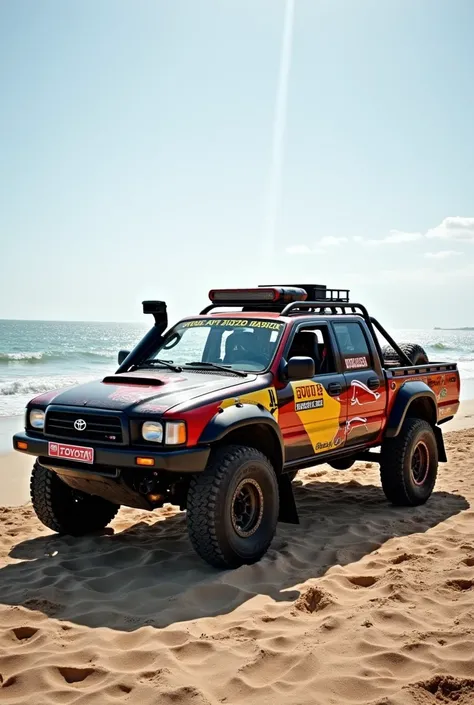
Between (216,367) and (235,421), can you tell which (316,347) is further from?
(235,421)

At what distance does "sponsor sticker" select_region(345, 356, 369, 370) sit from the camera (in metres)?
6.75

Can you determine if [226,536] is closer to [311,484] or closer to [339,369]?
[339,369]

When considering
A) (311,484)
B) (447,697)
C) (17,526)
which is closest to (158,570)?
(17,526)

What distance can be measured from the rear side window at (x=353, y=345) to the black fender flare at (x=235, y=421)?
1.45 m

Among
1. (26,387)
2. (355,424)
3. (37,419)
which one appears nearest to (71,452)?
(37,419)

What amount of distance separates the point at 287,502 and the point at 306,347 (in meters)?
1.37

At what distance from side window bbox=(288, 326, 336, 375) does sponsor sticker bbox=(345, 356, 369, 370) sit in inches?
8.3

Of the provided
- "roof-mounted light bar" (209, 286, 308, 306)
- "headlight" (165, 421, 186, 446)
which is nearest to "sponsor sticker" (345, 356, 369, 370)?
"roof-mounted light bar" (209, 286, 308, 306)

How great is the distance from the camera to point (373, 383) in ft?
22.7

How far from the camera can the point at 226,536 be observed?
5.06m

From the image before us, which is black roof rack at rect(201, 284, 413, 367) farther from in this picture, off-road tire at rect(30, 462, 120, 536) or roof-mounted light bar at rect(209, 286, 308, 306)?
off-road tire at rect(30, 462, 120, 536)

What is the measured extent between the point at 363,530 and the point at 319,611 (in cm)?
195

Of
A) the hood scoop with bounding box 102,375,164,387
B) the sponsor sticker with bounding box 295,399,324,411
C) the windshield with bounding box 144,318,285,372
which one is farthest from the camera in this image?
the windshield with bounding box 144,318,285,372

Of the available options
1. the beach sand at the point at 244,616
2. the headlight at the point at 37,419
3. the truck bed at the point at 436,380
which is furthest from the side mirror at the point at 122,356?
the truck bed at the point at 436,380
